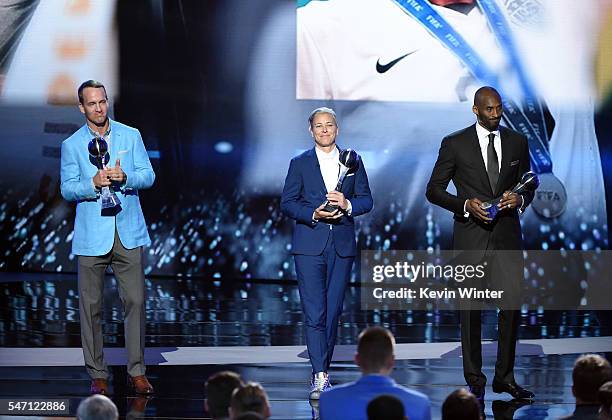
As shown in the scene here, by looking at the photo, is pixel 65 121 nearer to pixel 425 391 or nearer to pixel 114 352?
pixel 114 352

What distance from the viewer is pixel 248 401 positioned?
3285 mm

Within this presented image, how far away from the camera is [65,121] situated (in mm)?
11680

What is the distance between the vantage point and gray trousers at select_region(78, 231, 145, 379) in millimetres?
5961

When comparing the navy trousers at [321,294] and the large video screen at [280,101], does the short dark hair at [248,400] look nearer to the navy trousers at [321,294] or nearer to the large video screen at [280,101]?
the navy trousers at [321,294]

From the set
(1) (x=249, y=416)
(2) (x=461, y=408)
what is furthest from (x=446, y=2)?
(1) (x=249, y=416)

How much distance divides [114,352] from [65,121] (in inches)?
190

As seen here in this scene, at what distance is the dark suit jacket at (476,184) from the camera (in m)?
5.96

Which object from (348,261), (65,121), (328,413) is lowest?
(328,413)

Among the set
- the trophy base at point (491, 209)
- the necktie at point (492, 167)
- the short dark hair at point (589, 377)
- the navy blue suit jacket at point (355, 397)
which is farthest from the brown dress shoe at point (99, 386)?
the short dark hair at point (589, 377)

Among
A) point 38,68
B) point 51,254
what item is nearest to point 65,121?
point 38,68

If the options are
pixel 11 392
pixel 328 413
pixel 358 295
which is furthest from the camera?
pixel 358 295

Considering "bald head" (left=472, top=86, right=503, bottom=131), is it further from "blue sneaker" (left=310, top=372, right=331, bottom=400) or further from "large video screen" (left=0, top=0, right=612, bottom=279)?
"large video screen" (left=0, top=0, right=612, bottom=279)

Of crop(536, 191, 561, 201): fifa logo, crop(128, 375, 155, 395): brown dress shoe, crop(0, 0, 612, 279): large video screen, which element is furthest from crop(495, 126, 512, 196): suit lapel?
crop(536, 191, 561, 201): fifa logo

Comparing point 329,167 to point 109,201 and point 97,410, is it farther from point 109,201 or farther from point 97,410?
point 97,410
